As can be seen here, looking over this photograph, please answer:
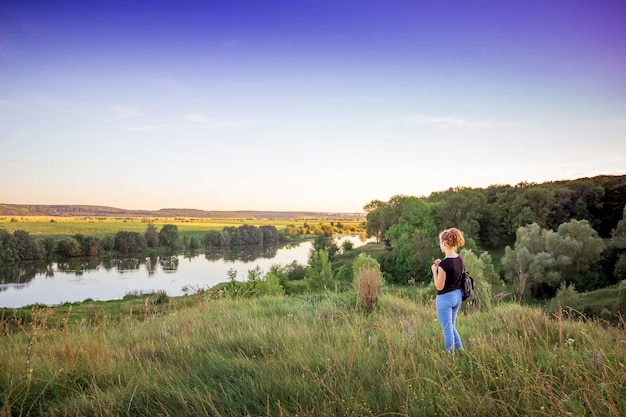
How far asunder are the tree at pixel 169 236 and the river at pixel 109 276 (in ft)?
17.5

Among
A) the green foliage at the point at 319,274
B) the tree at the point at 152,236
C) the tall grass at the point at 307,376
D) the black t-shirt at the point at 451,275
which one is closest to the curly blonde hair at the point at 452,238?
the black t-shirt at the point at 451,275

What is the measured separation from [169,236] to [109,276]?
26415 mm

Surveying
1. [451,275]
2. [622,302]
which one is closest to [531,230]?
[622,302]

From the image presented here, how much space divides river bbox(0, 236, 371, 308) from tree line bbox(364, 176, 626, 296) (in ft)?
72.0

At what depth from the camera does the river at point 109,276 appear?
189 ft

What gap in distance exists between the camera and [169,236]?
99.9 meters

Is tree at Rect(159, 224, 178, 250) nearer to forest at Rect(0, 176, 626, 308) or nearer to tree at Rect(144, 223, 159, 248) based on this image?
tree at Rect(144, 223, 159, 248)

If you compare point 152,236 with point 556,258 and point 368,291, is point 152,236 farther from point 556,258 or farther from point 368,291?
point 368,291

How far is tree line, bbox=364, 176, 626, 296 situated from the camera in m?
41.3

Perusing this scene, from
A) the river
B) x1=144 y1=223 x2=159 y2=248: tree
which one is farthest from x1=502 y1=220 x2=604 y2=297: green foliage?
x1=144 y1=223 x2=159 y2=248: tree

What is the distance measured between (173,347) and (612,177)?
8777 cm

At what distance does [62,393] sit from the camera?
3.48 m

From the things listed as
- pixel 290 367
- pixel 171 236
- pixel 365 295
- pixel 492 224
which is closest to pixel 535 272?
pixel 492 224

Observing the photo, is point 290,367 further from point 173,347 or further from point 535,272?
point 535,272
